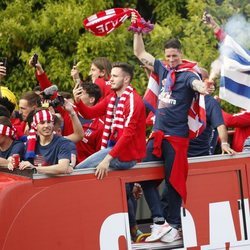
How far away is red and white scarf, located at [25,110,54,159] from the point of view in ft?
28.9

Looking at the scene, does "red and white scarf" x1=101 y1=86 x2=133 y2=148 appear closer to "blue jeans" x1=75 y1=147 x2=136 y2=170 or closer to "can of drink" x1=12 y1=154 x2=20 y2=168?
"blue jeans" x1=75 y1=147 x2=136 y2=170

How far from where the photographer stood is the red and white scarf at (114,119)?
359 inches

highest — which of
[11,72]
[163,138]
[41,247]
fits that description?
[11,72]

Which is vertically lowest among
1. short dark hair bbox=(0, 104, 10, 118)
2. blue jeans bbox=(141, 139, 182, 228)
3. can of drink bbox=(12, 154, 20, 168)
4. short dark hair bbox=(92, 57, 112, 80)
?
blue jeans bbox=(141, 139, 182, 228)

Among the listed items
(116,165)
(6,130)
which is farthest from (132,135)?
(6,130)

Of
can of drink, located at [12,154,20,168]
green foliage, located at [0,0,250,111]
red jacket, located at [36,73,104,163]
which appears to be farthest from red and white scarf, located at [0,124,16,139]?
green foliage, located at [0,0,250,111]

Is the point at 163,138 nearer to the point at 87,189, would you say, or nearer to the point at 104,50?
the point at 87,189

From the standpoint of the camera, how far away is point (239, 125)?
10461mm

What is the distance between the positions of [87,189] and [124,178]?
1.27 feet

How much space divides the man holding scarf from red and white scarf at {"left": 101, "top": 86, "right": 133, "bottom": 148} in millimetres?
321

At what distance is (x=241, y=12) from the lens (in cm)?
1512

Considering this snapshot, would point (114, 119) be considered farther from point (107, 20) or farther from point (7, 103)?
point (7, 103)

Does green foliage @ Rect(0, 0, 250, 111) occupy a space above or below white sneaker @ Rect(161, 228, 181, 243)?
above

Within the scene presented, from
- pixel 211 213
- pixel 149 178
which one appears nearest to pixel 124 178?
pixel 149 178
